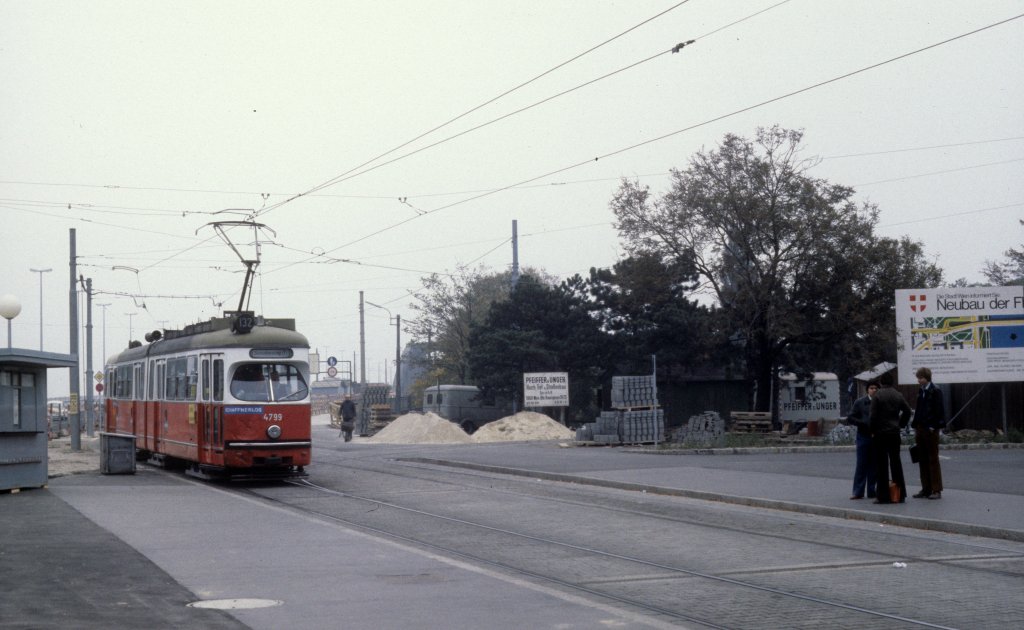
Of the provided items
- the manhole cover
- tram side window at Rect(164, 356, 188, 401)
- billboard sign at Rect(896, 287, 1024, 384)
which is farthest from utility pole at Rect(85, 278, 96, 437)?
the manhole cover

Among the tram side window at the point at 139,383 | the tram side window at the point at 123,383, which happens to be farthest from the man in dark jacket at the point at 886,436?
the tram side window at the point at 123,383

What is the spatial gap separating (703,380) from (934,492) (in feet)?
126

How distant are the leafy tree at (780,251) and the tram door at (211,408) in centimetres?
2523

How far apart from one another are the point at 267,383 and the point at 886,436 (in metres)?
11.7

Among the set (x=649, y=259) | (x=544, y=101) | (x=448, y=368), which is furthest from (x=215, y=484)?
(x=448, y=368)

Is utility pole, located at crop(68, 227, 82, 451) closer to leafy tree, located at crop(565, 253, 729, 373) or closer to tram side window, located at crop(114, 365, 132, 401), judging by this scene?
→ tram side window, located at crop(114, 365, 132, 401)

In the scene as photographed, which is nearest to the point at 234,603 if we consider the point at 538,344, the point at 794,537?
the point at 794,537

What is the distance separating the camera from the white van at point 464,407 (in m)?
54.6

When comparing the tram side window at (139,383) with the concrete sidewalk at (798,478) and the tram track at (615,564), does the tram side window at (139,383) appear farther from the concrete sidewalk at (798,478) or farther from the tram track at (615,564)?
the tram track at (615,564)

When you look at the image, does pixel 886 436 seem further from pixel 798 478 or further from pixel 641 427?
pixel 641 427

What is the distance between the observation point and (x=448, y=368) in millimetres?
83125

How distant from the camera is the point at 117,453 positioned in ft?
79.5

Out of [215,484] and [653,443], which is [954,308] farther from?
[215,484]

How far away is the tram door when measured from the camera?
21.2 metres
